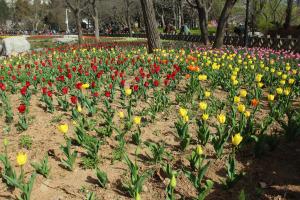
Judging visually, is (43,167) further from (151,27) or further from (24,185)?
(151,27)

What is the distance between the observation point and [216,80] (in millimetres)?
7414

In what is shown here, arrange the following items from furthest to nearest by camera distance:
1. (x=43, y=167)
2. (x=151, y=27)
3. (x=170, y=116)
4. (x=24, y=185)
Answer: (x=151, y=27)
(x=170, y=116)
(x=43, y=167)
(x=24, y=185)

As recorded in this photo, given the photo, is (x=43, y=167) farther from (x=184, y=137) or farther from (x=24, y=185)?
(x=184, y=137)

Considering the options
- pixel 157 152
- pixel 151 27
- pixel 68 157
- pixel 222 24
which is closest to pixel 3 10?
pixel 222 24

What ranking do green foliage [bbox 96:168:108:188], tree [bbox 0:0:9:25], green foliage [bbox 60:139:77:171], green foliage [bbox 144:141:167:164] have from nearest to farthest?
1. green foliage [bbox 96:168:108:188]
2. green foliage [bbox 60:139:77:171]
3. green foliage [bbox 144:141:167:164]
4. tree [bbox 0:0:9:25]

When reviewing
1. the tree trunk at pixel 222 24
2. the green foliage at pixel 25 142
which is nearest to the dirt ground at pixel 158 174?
the green foliage at pixel 25 142

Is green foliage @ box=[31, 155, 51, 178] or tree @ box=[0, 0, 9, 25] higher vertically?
tree @ box=[0, 0, 9, 25]

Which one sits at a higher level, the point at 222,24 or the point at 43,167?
the point at 222,24

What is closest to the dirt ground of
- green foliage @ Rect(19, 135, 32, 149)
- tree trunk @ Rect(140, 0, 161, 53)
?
green foliage @ Rect(19, 135, 32, 149)

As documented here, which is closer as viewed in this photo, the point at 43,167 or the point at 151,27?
the point at 43,167

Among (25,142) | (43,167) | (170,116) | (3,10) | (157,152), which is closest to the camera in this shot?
(43,167)

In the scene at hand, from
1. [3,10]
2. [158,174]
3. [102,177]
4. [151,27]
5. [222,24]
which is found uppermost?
[3,10]

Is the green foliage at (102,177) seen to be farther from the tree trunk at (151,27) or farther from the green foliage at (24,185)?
the tree trunk at (151,27)

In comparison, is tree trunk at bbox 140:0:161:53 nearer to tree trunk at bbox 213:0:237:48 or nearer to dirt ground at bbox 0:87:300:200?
tree trunk at bbox 213:0:237:48
